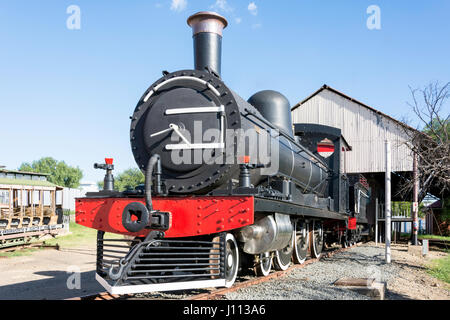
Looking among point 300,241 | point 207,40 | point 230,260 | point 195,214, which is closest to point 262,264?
point 230,260

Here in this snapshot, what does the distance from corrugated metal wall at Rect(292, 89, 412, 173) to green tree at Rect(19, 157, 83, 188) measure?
56.8 meters

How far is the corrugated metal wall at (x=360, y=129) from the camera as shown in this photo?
2359 centimetres

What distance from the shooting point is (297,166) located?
29.3ft

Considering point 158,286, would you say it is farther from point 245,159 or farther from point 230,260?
point 245,159

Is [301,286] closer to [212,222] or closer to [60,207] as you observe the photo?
[212,222]

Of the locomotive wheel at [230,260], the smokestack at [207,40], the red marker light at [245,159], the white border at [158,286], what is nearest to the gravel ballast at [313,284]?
the locomotive wheel at [230,260]

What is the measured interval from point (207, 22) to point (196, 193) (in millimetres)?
2879

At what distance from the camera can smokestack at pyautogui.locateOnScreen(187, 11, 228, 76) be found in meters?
7.36

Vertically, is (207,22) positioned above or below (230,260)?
above

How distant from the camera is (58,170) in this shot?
75.0 meters

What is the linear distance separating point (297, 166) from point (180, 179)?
3.18 metres

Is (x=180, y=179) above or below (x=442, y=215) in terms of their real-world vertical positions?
above
